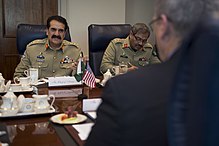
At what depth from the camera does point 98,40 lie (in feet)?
10.5

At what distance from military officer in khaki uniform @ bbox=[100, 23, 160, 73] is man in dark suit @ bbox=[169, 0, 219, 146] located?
2.37 meters

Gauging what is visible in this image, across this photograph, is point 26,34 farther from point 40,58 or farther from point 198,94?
point 198,94

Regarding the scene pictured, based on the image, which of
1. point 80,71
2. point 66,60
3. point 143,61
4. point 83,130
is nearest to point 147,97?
point 83,130

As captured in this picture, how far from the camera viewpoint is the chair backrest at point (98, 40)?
318cm

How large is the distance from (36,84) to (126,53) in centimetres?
124

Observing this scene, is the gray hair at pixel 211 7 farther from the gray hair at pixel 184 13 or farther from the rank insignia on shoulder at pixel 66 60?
the rank insignia on shoulder at pixel 66 60

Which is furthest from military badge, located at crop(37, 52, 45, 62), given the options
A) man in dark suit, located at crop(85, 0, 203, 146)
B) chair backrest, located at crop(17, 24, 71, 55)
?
man in dark suit, located at crop(85, 0, 203, 146)

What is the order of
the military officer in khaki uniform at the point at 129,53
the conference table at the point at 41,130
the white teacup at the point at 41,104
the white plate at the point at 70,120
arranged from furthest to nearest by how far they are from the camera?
the military officer in khaki uniform at the point at 129,53 → the white teacup at the point at 41,104 → the white plate at the point at 70,120 → the conference table at the point at 41,130

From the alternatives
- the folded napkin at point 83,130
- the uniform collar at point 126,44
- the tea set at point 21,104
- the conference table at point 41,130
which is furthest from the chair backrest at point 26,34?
the folded napkin at point 83,130

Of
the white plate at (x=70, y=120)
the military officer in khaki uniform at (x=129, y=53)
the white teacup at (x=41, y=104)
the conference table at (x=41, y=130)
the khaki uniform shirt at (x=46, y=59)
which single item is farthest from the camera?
the military officer in khaki uniform at (x=129, y=53)

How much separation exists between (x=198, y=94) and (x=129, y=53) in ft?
8.54

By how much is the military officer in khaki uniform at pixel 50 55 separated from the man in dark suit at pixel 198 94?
Answer: 2.19 meters

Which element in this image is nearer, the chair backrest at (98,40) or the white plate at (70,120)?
the white plate at (70,120)

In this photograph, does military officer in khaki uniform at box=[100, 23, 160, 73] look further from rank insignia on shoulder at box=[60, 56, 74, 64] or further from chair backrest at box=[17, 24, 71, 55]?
chair backrest at box=[17, 24, 71, 55]
